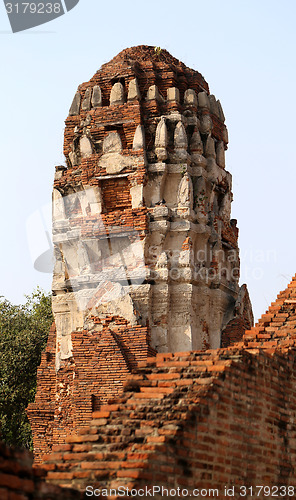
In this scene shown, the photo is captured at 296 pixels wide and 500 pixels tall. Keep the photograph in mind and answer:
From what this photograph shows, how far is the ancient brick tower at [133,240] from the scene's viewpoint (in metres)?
14.1

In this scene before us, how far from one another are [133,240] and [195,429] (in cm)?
805

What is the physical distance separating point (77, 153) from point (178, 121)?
2104 millimetres

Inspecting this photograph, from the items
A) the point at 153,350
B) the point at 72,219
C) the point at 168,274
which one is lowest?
the point at 153,350

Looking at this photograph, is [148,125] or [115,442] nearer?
[115,442]

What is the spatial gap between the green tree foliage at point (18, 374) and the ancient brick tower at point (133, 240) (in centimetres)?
730

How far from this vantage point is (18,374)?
2297 cm

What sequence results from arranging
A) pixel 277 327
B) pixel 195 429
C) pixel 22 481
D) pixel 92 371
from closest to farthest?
pixel 22 481 → pixel 195 429 → pixel 277 327 → pixel 92 371

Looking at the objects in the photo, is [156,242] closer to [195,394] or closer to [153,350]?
[153,350]

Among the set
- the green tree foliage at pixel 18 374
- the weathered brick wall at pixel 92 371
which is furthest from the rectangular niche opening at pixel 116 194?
the green tree foliage at pixel 18 374

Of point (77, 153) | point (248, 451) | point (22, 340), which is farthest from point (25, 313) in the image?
point (248, 451)

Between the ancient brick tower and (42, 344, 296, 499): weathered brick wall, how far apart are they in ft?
19.2

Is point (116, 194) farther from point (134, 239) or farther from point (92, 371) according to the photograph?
point (92, 371)

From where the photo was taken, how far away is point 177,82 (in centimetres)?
1589


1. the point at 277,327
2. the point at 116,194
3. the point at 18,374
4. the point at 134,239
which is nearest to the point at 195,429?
the point at 277,327
